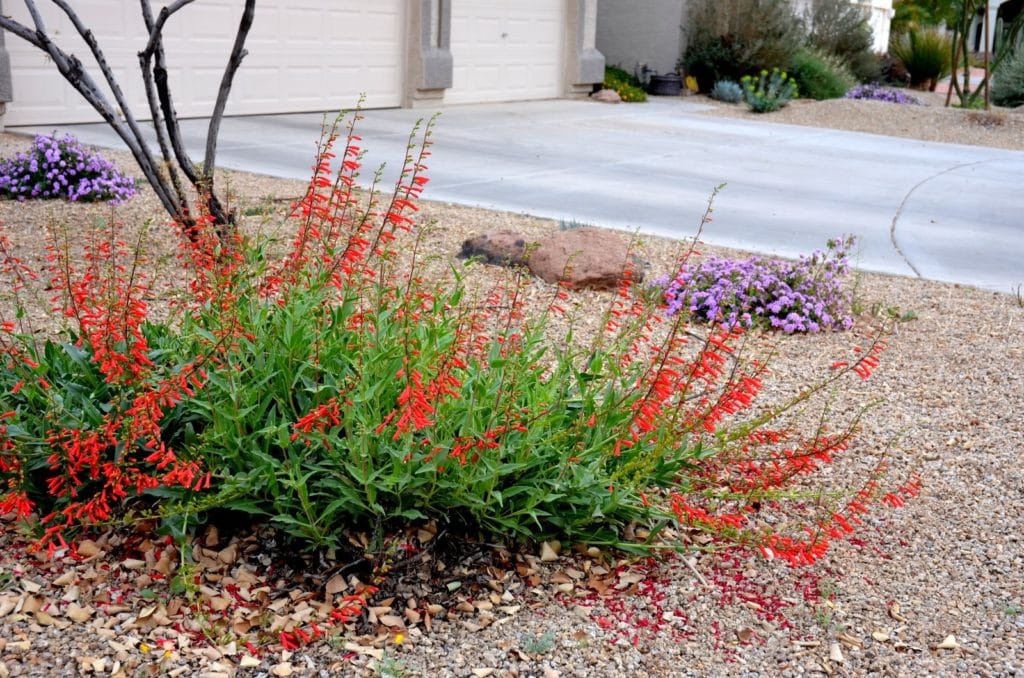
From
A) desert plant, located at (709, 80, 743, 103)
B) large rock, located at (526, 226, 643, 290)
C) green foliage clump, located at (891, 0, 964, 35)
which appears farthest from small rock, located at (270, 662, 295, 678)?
green foliage clump, located at (891, 0, 964, 35)

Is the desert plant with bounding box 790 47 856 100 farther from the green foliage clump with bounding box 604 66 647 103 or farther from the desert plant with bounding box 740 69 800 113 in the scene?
the green foliage clump with bounding box 604 66 647 103

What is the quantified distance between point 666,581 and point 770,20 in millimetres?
19865

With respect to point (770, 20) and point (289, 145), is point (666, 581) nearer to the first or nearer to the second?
point (289, 145)

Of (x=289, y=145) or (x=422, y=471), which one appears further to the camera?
(x=289, y=145)

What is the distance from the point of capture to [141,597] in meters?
3.31

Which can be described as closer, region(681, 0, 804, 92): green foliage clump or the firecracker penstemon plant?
the firecracker penstemon plant

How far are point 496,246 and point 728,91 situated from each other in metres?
15.3

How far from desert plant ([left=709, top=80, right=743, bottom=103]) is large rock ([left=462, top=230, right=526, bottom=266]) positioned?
1496 cm

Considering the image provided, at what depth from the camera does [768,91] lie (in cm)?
2089

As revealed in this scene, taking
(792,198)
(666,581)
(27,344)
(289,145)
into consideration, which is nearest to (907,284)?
(792,198)

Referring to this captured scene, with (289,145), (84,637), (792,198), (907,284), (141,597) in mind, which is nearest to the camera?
(84,637)

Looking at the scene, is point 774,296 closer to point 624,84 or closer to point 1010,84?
point 624,84

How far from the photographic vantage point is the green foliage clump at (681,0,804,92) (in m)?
21.7

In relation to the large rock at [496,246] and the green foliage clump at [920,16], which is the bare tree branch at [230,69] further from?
the green foliage clump at [920,16]
